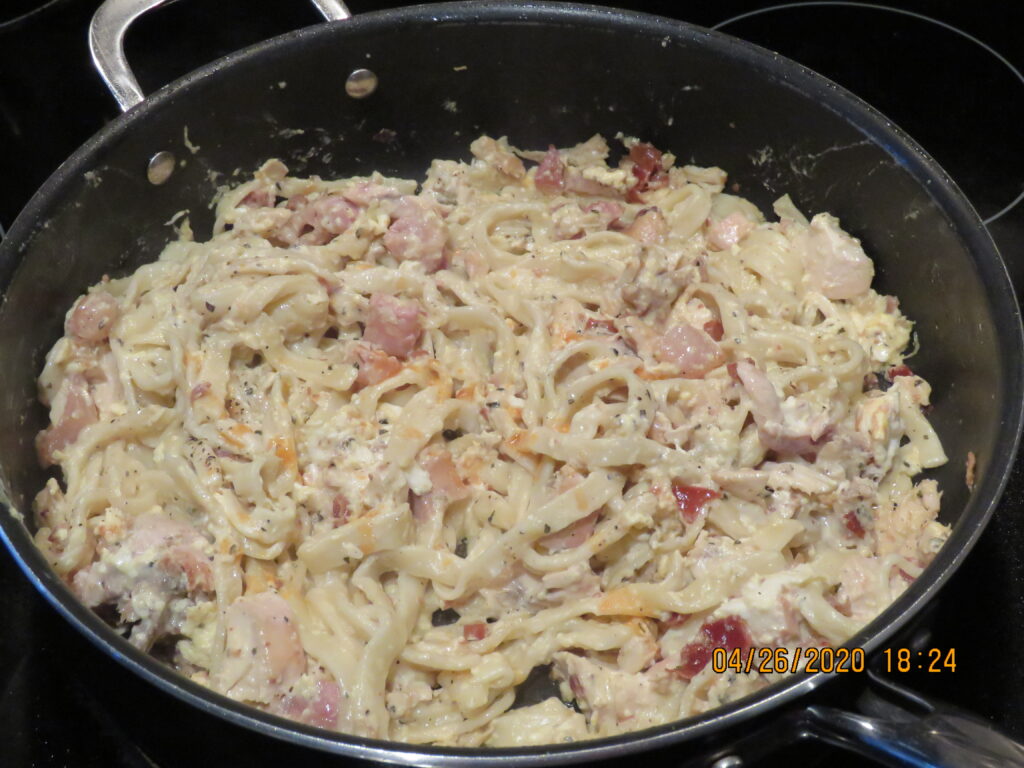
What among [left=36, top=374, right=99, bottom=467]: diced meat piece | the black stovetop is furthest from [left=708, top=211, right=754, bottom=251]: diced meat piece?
[left=36, top=374, right=99, bottom=467]: diced meat piece

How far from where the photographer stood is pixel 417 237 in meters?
3.30

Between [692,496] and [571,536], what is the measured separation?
0.38 m

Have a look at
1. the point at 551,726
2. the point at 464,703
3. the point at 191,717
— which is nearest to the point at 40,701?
the point at 191,717

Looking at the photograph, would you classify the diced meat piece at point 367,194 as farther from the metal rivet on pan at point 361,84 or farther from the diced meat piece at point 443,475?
the diced meat piece at point 443,475

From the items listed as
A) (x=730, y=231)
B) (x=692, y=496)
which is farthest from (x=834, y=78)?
(x=692, y=496)

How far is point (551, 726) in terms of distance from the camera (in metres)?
2.53

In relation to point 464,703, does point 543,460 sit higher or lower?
higher

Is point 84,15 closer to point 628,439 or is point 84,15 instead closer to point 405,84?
point 405,84

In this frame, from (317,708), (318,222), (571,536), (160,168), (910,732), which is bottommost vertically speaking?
(910,732)

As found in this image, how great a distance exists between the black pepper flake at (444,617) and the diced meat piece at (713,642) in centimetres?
66

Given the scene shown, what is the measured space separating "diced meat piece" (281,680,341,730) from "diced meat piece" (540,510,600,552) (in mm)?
711

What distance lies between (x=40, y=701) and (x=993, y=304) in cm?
282

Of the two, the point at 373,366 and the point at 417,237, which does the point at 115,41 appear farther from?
the point at 373,366

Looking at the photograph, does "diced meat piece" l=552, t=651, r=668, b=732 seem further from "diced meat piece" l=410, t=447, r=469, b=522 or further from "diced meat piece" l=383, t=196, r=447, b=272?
"diced meat piece" l=383, t=196, r=447, b=272
